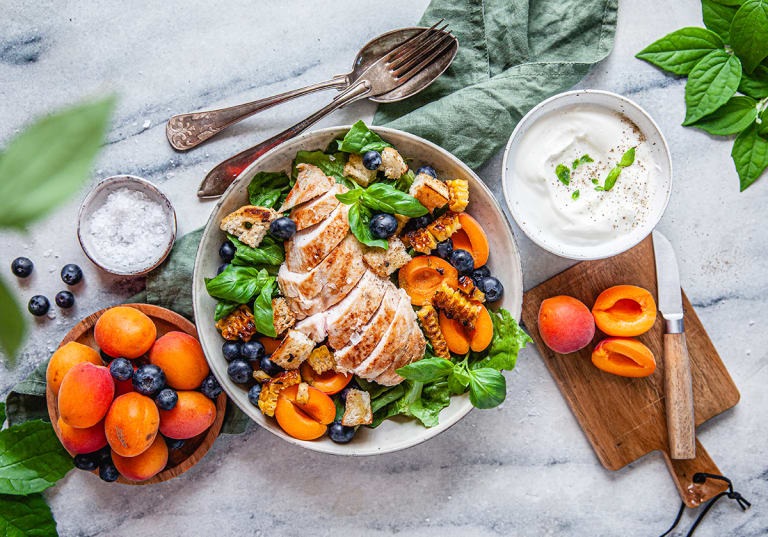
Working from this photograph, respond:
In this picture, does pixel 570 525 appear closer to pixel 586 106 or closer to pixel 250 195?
pixel 586 106

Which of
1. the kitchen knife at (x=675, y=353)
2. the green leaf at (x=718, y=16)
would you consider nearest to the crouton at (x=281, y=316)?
the kitchen knife at (x=675, y=353)

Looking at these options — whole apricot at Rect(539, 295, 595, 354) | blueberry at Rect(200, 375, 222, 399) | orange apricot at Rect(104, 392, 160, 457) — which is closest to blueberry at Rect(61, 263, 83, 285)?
orange apricot at Rect(104, 392, 160, 457)

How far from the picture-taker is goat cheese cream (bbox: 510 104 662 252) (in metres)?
2.33

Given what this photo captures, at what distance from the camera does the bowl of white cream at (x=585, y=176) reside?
2.33 m

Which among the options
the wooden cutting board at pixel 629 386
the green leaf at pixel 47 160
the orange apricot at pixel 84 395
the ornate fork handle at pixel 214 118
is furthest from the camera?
the wooden cutting board at pixel 629 386

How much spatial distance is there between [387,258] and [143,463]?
1133 millimetres

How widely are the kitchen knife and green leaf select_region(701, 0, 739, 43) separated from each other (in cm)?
→ 87

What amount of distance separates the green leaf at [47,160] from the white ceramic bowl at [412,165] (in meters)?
1.96

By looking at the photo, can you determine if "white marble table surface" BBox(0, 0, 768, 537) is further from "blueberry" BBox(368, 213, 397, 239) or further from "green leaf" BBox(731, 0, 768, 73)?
"blueberry" BBox(368, 213, 397, 239)

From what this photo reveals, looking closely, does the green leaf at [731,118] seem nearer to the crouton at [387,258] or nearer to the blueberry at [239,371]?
the crouton at [387,258]

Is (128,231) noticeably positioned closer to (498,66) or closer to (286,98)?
(286,98)

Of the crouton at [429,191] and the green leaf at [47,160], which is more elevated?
the green leaf at [47,160]

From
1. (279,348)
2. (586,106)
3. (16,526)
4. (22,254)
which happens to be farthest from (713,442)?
(22,254)

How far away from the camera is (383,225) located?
7.04ft
